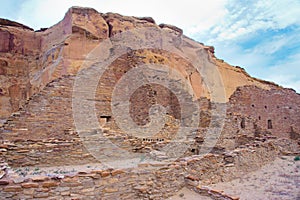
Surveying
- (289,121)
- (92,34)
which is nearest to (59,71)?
(92,34)

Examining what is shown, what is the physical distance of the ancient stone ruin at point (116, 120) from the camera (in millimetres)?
4848

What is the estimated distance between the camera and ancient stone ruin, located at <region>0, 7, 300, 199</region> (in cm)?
485

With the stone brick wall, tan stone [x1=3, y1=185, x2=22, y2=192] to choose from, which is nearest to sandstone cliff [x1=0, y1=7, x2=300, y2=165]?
the stone brick wall

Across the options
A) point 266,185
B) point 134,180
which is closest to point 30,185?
point 134,180

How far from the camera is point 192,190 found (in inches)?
213

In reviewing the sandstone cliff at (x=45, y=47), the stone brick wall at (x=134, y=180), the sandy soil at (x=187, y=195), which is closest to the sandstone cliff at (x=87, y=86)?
Result: the sandstone cliff at (x=45, y=47)

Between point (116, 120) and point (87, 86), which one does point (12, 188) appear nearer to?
point (87, 86)

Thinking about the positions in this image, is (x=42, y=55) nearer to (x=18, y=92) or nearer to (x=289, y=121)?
(x=18, y=92)

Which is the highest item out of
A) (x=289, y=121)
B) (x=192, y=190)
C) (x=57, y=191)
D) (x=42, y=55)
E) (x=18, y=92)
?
(x=42, y=55)

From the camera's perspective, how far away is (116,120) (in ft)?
34.2

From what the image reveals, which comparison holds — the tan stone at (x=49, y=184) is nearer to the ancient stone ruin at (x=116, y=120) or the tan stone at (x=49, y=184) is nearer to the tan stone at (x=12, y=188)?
the ancient stone ruin at (x=116, y=120)

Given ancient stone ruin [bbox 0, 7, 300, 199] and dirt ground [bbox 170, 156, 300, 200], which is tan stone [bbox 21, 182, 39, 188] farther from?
dirt ground [bbox 170, 156, 300, 200]

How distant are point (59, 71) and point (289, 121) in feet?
44.7

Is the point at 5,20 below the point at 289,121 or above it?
A: above
